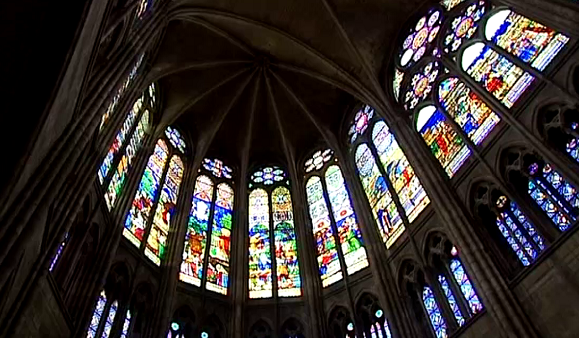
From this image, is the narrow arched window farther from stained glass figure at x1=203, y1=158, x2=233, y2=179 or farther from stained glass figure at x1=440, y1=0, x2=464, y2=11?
stained glass figure at x1=203, y1=158, x2=233, y2=179

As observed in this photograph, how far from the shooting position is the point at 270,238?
51.6 ft

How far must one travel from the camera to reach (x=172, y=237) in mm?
14055

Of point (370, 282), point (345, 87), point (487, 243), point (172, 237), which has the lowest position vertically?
point (487, 243)

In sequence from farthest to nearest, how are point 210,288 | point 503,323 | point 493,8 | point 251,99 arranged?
point 251,99 < point 210,288 < point 493,8 < point 503,323

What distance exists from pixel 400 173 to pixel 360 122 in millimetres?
3436

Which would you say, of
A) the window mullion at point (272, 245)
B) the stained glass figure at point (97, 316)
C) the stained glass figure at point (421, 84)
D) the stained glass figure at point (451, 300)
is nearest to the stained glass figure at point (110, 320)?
the stained glass figure at point (97, 316)

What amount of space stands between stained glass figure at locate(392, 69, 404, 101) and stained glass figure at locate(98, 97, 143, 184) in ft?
24.5

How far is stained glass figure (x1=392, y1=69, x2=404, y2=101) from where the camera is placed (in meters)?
14.8

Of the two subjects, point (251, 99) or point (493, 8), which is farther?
point (251, 99)

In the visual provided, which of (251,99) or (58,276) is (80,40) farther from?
(251,99)

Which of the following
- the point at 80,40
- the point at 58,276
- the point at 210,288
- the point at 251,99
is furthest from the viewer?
the point at 251,99

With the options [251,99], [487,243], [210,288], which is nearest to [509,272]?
[487,243]

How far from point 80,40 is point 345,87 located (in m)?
11.0

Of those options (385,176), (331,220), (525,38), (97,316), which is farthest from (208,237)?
(525,38)
